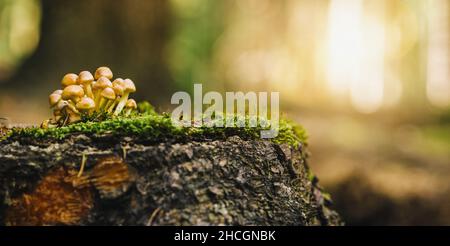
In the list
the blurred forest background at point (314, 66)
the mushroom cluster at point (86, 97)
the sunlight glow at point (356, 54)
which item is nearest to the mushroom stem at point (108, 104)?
the mushroom cluster at point (86, 97)

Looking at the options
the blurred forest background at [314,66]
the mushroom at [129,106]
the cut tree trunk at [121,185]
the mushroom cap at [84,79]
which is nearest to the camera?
the cut tree trunk at [121,185]

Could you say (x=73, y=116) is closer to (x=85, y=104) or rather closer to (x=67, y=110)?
(x=67, y=110)

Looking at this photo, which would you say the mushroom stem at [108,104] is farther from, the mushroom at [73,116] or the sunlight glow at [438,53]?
the sunlight glow at [438,53]

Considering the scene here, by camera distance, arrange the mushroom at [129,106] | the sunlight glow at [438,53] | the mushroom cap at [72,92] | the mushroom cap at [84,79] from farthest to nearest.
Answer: the sunlight glow at [438,53] < the mushroom at [129,106] < the mushroom cap at [84,79] < the mushroom cap at [72,92]

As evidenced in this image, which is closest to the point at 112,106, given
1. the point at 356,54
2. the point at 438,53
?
the point at 438,53

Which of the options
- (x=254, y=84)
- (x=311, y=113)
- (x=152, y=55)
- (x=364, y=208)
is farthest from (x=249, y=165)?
(x=254, y=84)

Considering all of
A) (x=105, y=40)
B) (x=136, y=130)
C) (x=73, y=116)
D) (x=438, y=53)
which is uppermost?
(x=438, y=53)

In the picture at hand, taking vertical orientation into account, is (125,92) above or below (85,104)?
above

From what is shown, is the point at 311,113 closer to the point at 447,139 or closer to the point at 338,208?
the point at 447,139
